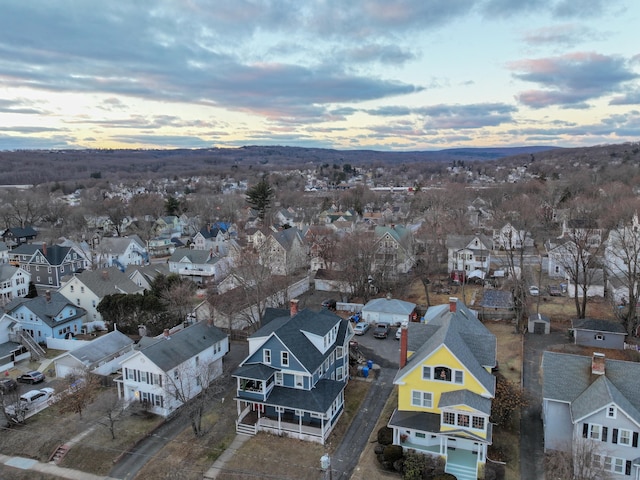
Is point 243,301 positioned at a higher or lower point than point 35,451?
higher

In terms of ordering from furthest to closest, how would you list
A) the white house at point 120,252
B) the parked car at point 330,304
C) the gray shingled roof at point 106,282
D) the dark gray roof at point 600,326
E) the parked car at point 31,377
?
1. the white house at point 120,252
2. the parked car at point 330,304
3. the gray shingled roof at point 106,282
4. the dark gray roof at point 600,326
5. the parked car at point 31,377

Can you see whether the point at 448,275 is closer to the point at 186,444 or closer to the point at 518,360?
the point at 518,360

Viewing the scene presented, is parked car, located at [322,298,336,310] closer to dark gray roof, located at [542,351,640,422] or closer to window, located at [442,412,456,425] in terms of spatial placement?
dark gray roof, located at [542,351,640,422]

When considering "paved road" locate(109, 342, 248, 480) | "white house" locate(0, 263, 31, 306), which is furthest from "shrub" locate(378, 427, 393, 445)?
"white house" locate(0, 263, 31, 306)

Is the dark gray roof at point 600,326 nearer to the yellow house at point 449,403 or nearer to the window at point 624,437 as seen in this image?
the yellow house at point 449,403

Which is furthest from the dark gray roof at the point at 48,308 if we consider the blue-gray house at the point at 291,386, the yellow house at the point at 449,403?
the yellow house at the point at 449,403

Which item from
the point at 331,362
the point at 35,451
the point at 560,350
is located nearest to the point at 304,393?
the point at 331,362

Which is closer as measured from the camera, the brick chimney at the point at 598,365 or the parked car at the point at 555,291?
the brick chimney at the point at 598,365
